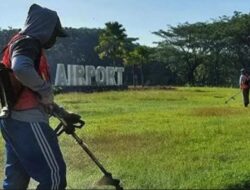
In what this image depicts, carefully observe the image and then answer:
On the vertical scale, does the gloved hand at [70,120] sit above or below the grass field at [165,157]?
above

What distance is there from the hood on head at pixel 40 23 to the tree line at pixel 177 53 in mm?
74086

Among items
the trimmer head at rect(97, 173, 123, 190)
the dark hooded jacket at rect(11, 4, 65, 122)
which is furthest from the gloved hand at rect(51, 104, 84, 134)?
the trimmer head at rect(97, 173, 123, 190)

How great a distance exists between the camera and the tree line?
8381 cm

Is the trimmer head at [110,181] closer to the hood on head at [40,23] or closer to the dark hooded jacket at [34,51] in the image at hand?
the dark hooded jacket at [34,51]

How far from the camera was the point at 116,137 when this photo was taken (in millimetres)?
13586

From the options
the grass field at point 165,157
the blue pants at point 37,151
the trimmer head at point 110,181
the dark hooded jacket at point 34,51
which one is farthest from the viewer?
the grass field at point 165,157

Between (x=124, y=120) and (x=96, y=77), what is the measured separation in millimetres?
48068

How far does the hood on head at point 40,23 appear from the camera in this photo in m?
5.34

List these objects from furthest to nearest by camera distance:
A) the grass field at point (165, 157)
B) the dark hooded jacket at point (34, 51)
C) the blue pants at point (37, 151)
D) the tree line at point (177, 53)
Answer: the tree line at point (177, 53) → the grass field at point (165, 157) → the blue pants at point (37, 151) → the dark hooded jacket at point (34, 51)

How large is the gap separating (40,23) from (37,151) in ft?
3.53

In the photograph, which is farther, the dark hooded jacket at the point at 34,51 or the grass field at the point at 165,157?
the grass field at the point at 165,157

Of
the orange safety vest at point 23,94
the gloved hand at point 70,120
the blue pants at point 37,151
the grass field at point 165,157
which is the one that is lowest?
the grass field at point 165,157

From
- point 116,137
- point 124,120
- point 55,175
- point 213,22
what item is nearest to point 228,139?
point 116,137

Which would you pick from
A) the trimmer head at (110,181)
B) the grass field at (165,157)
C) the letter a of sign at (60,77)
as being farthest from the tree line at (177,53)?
the trimmer head at (110,181)
